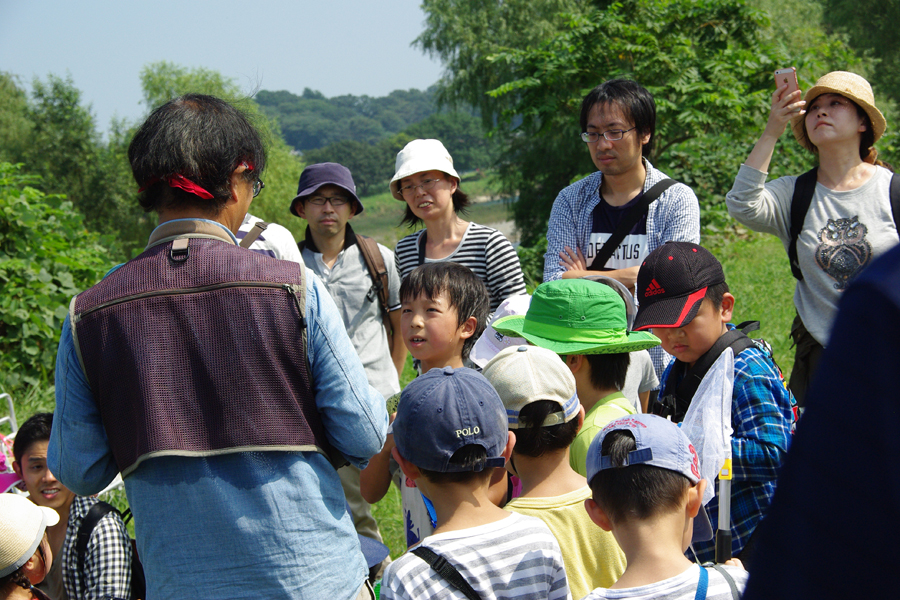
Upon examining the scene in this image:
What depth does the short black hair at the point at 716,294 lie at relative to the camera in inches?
90.7

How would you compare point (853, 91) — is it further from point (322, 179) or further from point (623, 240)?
point (322, 179)

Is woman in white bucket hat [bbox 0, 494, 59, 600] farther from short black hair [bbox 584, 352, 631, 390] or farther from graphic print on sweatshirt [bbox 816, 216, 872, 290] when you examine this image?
graphic print on sweatshirt [bbox 816, 216, 872, 290]

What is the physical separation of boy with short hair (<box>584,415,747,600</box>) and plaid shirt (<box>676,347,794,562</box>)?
52 cm

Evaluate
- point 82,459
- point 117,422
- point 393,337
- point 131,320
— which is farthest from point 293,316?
point 393,337

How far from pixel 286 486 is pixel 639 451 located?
74 cm

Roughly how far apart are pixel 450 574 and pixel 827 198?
2.33 metres

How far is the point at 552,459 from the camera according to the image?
6.36 feet

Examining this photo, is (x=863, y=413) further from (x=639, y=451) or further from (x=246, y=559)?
(x=246, y=559)

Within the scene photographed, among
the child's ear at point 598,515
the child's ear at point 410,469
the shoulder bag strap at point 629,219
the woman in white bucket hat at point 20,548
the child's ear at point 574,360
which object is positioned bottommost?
the woman in white bucket hat at point 20,548

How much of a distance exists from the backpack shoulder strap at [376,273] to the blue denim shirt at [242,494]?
2.14 m

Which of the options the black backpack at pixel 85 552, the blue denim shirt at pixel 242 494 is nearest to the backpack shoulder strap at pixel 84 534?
the black backpack at pixel 85 552

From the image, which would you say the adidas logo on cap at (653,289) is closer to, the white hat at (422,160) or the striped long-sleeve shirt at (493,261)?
the striped long-sleeve shirt at (493,261)

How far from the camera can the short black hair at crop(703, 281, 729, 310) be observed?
2303mm

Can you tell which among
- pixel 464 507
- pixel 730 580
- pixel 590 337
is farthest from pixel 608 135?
pixel 730 580
